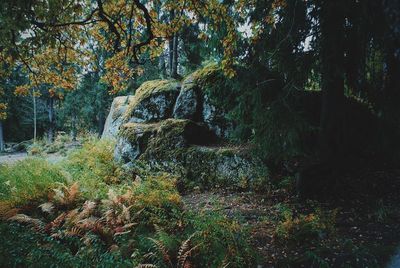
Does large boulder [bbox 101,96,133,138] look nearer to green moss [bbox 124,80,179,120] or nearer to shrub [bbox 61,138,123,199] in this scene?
shrub [bbox 61,138,123,199]

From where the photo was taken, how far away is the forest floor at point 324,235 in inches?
195

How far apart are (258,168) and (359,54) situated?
161 inches

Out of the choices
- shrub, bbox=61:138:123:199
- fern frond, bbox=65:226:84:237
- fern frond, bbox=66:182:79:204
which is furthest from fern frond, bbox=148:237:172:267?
shrub, bbox=61:138:123:199

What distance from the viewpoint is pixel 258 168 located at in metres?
9.11

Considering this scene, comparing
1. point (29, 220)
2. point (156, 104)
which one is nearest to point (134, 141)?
point (156, 104)

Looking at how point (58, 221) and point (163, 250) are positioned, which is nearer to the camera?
point (163, 250)

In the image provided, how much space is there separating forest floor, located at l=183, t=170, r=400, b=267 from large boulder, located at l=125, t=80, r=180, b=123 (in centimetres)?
519

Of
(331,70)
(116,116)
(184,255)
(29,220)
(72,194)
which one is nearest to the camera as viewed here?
(184,255)

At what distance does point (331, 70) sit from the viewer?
6.77 m

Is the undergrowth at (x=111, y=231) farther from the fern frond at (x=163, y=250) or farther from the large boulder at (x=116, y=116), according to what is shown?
the large boulder at (x=116, y=116)

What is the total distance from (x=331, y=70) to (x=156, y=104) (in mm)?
7842

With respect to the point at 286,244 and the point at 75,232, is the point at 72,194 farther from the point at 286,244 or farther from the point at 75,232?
the point at 286,244

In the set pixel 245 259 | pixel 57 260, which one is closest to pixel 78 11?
pixel 57 260

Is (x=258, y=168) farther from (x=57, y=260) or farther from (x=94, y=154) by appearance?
(x=94, y=154)
